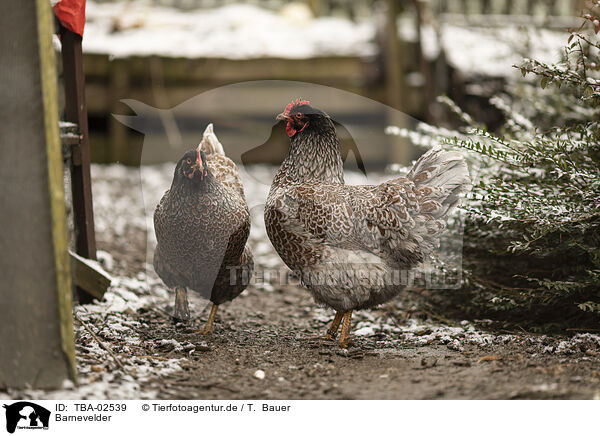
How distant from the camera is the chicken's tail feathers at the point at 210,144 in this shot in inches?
108

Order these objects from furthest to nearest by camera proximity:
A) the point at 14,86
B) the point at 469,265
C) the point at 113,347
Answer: the point at 469,265, the point at 113,347, the point at 14,86

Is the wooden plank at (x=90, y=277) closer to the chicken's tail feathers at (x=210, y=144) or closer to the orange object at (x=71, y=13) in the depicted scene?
the chicken's tail feathers at (x=210, y=144)

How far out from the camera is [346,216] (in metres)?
2.39

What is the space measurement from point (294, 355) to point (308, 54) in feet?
13.7

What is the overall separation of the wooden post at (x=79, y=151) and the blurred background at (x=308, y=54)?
223 centimetres

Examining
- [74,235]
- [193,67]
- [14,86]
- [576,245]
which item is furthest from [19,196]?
[193,67]

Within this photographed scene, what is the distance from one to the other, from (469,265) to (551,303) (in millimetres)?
426

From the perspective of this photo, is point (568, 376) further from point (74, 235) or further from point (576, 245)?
point (74, 235)

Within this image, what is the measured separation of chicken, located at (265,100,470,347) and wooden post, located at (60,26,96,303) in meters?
1.02

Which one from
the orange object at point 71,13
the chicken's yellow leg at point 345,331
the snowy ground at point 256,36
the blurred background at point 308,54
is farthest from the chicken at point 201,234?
the snowy ground at point 256,36

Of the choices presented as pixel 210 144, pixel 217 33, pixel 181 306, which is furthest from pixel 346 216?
pixel 217 33

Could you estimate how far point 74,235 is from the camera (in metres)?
2.92
